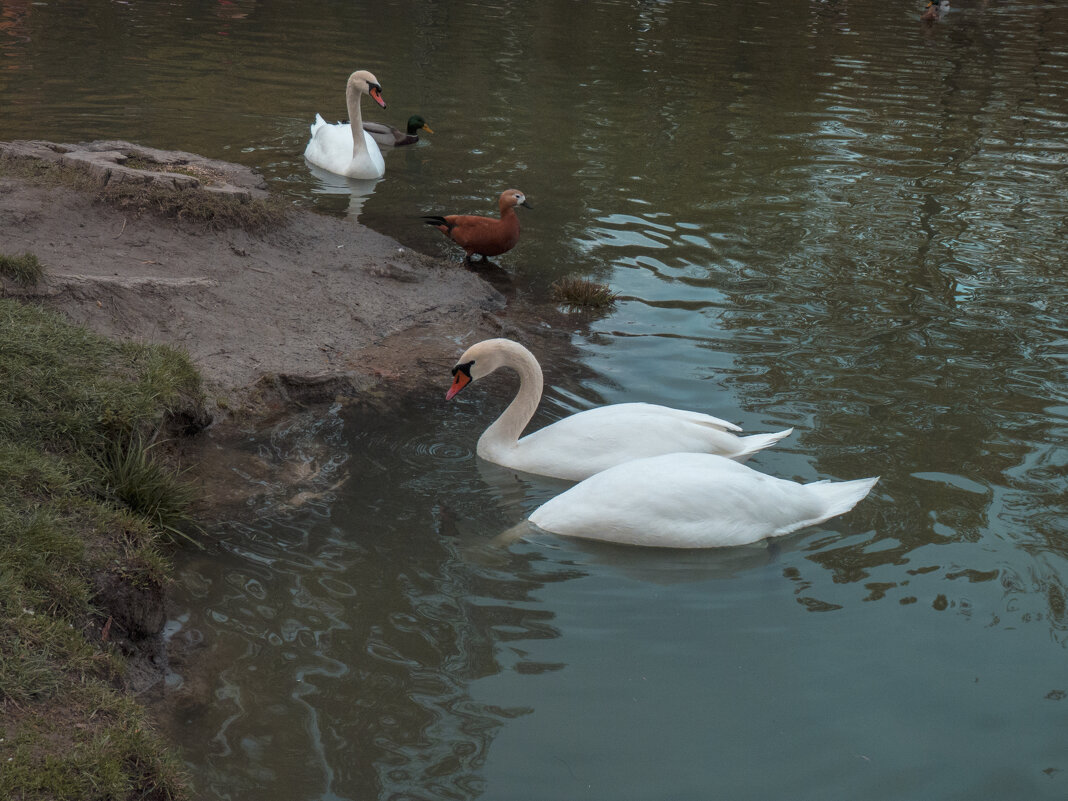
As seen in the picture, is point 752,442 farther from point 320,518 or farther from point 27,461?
point 27,461

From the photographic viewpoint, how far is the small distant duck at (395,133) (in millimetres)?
12719

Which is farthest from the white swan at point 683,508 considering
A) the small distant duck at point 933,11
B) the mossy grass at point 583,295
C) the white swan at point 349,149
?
the small distant duck at point 933,11

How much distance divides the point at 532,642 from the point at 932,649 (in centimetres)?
164

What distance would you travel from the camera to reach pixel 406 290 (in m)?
8.10

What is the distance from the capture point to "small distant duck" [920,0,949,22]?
948 inches

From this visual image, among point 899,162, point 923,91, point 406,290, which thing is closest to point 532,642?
point 406,290

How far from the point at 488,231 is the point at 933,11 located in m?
19.7

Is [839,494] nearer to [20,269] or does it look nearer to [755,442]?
[755,442]

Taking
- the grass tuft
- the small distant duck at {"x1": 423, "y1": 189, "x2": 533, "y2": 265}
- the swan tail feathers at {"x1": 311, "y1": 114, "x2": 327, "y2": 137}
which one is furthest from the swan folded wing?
the swan tail feathers at {"x1": 311, "y1": 114, "x2": 327, "y2": 137}

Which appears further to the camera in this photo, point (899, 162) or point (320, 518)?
point (899, 162)

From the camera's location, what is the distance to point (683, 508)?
16.4 ft

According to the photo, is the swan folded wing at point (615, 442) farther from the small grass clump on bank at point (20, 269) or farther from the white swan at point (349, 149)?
the white swan at point (349, 149)

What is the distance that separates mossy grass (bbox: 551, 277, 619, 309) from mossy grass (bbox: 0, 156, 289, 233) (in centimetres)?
246

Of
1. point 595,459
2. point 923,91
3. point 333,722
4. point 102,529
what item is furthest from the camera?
point 923,91
